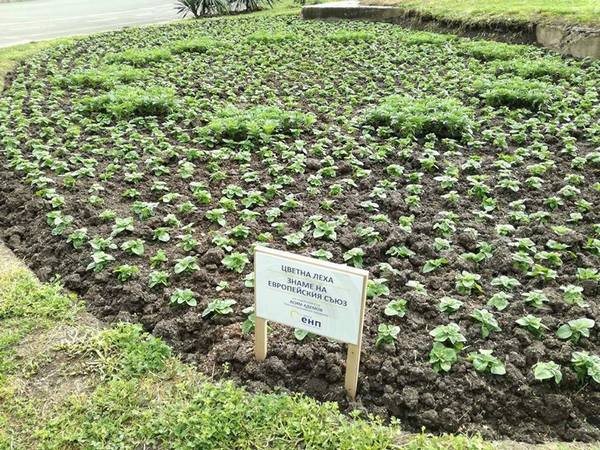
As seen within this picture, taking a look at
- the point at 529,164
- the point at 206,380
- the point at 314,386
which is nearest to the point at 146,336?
the point at 206,380

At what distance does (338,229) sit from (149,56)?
6564 mm

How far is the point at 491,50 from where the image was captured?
9109 millimetres

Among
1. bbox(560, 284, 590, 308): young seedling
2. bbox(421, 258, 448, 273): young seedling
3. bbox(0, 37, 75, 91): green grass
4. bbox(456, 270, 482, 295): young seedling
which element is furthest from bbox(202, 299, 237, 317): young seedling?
bbox(0, 37, 75, 91): green grass

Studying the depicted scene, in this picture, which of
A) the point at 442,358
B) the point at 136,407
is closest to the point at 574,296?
the point at 442,358

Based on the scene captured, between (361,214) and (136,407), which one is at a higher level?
(361,214)

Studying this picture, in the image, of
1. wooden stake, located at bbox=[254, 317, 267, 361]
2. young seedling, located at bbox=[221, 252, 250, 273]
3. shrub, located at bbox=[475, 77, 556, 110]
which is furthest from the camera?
shrub, located at bbox=[475, 77, 556, 110]

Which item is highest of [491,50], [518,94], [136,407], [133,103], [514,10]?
[514,10]

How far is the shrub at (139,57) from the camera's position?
930 centimetres

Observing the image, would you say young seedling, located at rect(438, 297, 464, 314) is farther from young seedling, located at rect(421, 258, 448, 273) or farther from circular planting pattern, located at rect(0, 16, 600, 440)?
young seedling, located at rect(421, 258, 448, 273)

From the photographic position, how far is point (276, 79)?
8266 mm

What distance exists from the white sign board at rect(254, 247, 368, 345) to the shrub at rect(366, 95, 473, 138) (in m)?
3.48

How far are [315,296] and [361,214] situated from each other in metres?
1.85

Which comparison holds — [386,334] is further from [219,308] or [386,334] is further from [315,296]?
[219,308]

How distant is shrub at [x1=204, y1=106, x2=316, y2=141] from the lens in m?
5.89
